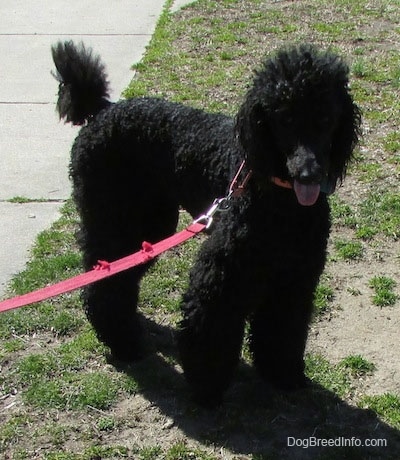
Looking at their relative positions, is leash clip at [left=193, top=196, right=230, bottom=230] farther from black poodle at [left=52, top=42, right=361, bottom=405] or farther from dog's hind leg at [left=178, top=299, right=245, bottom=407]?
dog's hind leg at [left=178, top=299, right=245, bottom=407]

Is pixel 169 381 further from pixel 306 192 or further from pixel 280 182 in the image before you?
pixel 306 192

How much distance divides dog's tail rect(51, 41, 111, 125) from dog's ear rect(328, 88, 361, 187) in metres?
1.44

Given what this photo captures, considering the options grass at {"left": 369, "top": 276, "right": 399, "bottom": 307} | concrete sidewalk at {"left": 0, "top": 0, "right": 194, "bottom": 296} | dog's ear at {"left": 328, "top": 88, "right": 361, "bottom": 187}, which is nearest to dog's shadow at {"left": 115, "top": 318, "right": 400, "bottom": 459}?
grass at {"left": 369, "top": 276, "right": 399, "bottom": 307}

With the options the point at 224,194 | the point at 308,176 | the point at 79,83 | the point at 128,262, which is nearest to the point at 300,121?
the point at 308,176

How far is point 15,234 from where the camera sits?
18.2ft

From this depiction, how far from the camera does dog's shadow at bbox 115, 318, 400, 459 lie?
142 inches

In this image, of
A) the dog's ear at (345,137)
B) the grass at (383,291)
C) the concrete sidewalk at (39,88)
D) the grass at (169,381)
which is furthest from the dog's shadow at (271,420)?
the concrete sidewalk at (39,88)

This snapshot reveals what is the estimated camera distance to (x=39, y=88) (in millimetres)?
8508

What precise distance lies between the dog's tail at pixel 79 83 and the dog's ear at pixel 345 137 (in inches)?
56.7

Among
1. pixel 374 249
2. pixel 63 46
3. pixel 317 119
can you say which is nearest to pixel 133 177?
pixel 63 46

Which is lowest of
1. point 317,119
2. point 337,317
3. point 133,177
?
point 337,317

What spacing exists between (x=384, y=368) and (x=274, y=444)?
86 cm

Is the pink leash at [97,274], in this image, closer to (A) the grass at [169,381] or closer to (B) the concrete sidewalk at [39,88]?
(A) the grass at [169,381]

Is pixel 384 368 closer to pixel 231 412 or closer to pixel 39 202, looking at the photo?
pixel 231 412
